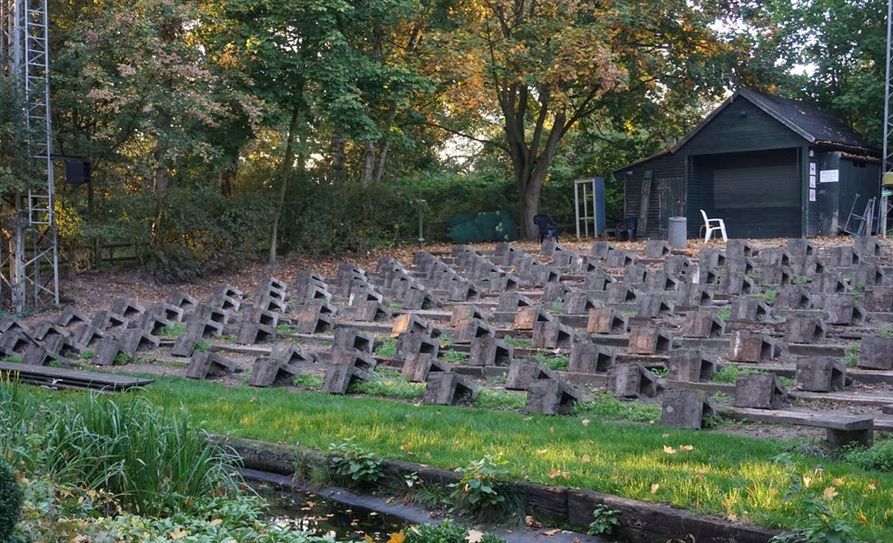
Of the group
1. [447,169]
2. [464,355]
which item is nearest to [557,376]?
[464,355]

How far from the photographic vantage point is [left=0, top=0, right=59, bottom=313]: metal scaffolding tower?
20781 mm

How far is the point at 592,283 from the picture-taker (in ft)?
55.3

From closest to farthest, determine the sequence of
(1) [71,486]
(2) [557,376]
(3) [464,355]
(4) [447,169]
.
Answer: (1) [71,486] < (2) [557,376] < (3) [464,355] < (4) [447,169]

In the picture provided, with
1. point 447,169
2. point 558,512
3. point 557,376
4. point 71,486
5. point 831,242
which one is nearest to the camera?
point 71,486

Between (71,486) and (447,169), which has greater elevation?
(447,169)

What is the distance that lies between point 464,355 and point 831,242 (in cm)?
1457

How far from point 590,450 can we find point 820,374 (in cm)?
314

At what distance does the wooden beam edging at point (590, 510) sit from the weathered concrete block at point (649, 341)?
4801 mm

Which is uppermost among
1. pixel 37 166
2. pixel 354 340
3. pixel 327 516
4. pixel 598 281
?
pixel 37 166

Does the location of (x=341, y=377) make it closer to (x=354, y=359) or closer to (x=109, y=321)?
(x=354, y=359)

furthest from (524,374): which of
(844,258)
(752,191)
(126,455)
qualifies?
(752,191)

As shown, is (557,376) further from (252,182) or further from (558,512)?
(252,182)

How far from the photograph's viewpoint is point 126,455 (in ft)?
20.9

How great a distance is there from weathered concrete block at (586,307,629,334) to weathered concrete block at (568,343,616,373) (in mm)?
1970
